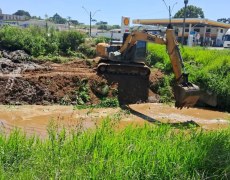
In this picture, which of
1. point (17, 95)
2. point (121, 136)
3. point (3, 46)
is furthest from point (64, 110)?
point (3, 46)

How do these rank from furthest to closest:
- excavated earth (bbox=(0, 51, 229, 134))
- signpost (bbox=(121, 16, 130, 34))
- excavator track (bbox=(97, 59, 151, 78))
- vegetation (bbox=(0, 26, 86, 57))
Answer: signpost (bbox=(121, 16, 130, 34))
vegetation (bbox=(0, 26, 86, 57))
excavator track (bbox=(97, 59, 151, 78))
excavated earth (bbox=(0, 51, 229, 134))

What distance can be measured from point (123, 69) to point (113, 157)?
389 inches

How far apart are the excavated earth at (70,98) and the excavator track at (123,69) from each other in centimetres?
26

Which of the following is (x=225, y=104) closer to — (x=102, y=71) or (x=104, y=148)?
(x=102, y=71)

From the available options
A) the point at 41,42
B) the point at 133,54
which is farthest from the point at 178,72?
the point at 41,42

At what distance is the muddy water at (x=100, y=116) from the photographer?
33.0ft

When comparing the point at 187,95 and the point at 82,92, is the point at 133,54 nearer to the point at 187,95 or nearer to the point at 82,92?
the point at 82,92

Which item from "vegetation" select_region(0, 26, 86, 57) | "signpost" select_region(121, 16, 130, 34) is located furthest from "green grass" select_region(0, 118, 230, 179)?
"signpost" select_region(121, 16, 130, 34)

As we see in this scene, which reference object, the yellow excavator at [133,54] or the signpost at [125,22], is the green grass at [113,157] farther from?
the signpost at [125,22]

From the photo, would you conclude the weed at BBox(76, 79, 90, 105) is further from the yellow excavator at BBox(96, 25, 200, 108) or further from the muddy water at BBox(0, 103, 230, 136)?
the yellow excavator at BBox(96, 25, 200, 108)

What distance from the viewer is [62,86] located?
43.2 ft

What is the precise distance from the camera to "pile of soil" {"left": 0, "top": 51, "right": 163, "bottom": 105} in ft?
40.9

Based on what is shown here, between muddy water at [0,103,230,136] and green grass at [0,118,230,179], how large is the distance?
4149 millimetres

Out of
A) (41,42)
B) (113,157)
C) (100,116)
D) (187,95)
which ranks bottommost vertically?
(100,116)
